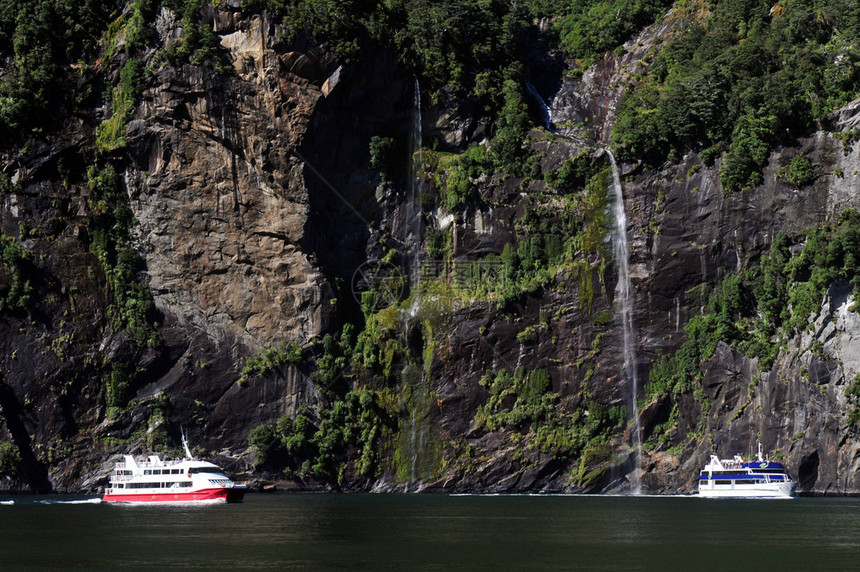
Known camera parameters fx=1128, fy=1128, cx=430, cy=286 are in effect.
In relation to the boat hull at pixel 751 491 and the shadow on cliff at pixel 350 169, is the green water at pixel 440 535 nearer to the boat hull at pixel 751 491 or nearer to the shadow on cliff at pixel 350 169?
the boat hull at pixel 751 491

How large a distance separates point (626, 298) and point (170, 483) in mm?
37136

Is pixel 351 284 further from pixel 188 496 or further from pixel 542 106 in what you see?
pixel 542 106

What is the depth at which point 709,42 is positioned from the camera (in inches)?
3720

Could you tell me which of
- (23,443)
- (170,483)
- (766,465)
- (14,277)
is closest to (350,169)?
(14,277)

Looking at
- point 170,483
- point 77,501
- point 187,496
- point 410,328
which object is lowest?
point 77,501

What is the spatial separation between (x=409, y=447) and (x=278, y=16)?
1465 inches

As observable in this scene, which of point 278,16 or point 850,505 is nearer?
point 850,505

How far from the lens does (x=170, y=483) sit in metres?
78.8

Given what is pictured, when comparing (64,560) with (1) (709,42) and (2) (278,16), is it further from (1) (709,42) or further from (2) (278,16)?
(1) (709,42)

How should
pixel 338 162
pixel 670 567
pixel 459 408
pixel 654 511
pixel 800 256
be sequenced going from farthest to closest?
pixel 338 162 < pixel 459 408 < pixel 800 256 < pixel 654 511 < pixel 670 567

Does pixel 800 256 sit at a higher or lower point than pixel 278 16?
lower

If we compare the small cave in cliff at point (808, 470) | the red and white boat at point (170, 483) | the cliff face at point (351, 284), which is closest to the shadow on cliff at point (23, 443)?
the cliff face at point (351, 284)

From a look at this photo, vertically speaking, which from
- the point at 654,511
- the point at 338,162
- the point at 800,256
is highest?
the point at 338,162

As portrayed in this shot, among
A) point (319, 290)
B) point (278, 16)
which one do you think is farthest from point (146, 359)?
point (278, 16)
